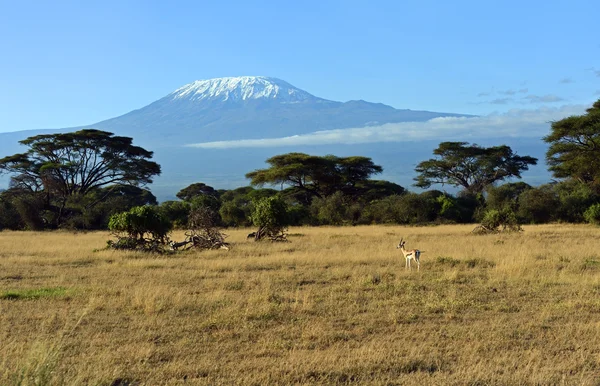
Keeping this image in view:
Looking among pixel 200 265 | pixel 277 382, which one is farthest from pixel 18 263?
pixel 277 382

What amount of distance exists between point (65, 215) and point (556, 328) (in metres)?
34.8

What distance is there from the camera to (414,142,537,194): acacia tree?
48.9 m

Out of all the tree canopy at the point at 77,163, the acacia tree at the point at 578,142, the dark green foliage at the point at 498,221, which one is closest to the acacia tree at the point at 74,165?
the tree canopy at the point at 77,163

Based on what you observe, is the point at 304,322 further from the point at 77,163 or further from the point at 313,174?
the point at 77,163

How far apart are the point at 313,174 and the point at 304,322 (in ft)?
116

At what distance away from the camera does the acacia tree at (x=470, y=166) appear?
48.9 meters

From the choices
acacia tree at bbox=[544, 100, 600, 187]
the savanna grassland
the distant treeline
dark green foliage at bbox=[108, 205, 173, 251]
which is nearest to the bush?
the distant treeline

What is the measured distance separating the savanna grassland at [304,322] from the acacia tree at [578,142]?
20160 mm

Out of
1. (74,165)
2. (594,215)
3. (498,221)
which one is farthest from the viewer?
(74,165)

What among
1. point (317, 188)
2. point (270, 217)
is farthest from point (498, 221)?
point (317, 188)

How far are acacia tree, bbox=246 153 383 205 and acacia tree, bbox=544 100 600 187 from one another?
14946 millimetres

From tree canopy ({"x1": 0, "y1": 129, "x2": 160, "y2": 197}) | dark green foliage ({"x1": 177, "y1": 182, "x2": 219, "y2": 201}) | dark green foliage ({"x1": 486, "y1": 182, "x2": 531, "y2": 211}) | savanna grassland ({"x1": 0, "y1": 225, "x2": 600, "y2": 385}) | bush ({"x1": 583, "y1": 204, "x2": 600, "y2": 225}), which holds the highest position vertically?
tree canopy ({"x1": 0, "y1": 129, "x2": 160, "y2": 197})

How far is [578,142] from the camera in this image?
33.2m

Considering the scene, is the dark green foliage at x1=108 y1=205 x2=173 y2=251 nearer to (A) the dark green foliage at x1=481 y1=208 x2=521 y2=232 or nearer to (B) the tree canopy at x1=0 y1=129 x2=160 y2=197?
(A) the dark green foliage at x1=481 y1=208 x2=521 y2=232
